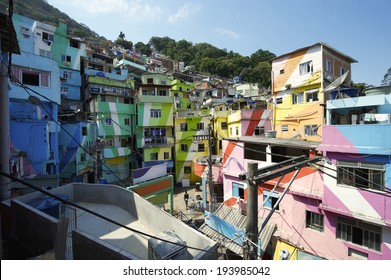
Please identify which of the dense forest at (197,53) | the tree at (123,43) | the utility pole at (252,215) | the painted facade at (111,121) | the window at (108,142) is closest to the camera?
the utility pole at (252,215)

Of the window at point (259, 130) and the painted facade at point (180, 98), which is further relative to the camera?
the painted facade at point (180, 98)

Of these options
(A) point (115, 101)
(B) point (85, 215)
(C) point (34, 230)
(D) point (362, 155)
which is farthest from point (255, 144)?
(A) point (115, 101)

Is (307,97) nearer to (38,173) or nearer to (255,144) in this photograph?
(255,144)

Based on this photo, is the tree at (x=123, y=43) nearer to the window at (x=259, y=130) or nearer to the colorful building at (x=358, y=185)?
the window at (x=259, y=130)

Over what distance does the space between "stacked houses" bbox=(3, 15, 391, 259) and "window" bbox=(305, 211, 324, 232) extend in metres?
0.06

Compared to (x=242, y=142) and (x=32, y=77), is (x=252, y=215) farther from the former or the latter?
(x=32, y=77)

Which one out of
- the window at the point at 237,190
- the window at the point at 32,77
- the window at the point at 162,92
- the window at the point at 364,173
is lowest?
the window at the point at 237,190

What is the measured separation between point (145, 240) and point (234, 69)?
85292 mm

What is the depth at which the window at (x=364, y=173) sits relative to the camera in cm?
995

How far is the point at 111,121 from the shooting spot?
3078 cm

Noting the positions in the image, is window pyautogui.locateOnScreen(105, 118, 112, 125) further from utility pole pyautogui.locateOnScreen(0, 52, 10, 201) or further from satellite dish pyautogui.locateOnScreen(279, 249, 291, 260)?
satellite dish pyautogui.locateOnScreen(279, 249, 291, 260)

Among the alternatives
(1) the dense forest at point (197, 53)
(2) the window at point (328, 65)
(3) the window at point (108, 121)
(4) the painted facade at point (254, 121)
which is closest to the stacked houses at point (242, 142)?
(3) the window at point (108, 121)

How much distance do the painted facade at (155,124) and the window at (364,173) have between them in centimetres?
2509

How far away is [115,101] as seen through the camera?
31359 mm
